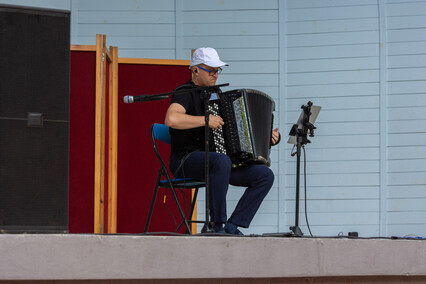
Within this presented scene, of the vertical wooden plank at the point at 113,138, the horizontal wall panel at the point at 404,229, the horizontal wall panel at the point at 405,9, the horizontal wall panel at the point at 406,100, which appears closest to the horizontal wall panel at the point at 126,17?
the vertical wooden plank at the point at 113,138

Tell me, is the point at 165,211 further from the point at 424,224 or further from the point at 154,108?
the point at 424,224

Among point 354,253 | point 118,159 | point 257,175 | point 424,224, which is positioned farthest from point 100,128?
point 424,224

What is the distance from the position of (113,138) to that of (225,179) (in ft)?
3.58

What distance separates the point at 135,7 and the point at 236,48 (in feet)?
2.78

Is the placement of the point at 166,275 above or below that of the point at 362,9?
below

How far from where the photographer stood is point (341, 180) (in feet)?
16.1

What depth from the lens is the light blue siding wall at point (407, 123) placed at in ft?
16.0

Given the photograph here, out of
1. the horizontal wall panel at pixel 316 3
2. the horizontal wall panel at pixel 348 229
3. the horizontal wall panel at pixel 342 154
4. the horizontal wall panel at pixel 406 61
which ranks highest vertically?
the horizontal wall panel at pixel 316 3

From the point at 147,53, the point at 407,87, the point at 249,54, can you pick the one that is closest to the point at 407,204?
the point at 407,87

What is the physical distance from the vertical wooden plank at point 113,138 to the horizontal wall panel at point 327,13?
5.62ft

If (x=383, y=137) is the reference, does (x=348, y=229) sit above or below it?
below

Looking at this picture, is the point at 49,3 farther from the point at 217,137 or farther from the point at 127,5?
the point at 217,137

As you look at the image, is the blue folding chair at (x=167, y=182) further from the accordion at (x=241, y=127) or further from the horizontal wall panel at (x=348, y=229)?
the horizontal wall panel at (x=348, y=229)

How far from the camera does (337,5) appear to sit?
16.4 feet
